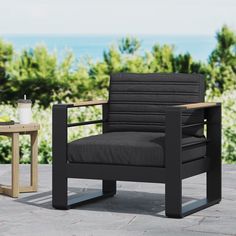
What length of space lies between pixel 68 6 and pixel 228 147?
13.5 meters

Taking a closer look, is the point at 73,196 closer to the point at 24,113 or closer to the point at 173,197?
the point at 24,113

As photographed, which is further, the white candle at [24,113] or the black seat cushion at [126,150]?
the white candle at [24,113]

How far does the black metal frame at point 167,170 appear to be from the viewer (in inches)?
184

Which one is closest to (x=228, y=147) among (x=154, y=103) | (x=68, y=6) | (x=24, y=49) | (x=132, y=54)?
(x=154, y=103)

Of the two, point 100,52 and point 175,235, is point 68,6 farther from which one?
point 175,235

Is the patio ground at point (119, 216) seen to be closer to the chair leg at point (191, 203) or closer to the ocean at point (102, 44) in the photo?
the chair leg at point (191, 203)

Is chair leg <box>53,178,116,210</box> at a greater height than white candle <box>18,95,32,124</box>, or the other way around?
white candle <box>18,95,32,124</box>

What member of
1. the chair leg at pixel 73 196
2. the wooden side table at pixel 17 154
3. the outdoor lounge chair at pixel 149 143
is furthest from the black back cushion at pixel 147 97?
the wooden side table at pixel 17 154

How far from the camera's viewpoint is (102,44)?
58.6 ft

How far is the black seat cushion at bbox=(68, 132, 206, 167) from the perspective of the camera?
4719mm

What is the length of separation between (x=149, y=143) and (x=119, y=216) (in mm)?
462

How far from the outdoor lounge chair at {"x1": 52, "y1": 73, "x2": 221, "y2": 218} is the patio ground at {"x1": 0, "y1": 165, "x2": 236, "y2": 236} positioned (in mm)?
121

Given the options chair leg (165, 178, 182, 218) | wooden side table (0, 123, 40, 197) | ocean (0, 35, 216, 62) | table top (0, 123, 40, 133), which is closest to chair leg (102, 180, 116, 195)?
wooden side table (0, 123, 40, 197)

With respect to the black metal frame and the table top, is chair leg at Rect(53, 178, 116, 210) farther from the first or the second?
the table top
